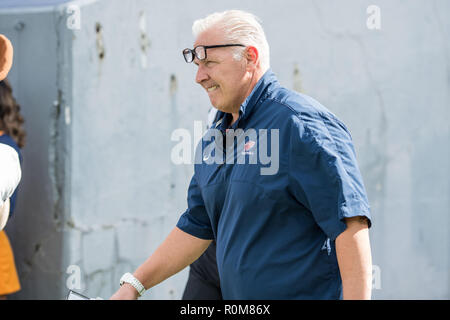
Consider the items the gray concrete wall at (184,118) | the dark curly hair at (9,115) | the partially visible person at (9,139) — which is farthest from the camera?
the gray concrete wall at (184,118)

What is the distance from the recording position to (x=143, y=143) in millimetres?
3615

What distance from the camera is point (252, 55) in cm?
185

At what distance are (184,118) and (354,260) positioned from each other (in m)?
2.21

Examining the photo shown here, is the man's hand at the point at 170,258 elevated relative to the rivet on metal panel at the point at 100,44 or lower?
lower

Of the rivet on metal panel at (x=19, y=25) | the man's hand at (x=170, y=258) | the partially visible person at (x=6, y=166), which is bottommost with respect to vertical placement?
the man's hand at (x=170, y=258)

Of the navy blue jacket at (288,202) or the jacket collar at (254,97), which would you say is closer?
the navy blue jacket at (288,202)

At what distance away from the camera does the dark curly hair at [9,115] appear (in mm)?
3486

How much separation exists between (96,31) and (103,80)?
0.30 metres

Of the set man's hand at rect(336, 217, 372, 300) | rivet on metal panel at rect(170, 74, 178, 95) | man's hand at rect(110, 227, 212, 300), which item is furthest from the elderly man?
rivet on metal panel at rect(170, 74, 178, 95)

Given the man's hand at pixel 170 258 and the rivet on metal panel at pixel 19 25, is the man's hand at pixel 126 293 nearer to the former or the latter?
the man's hand at pixel 170 258

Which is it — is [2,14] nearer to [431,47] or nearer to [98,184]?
[98,184]

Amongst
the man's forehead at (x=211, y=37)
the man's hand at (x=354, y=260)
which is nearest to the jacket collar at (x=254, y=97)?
the man's forehead at (x=211, y=37)

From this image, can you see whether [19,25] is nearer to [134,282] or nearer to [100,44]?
[100,44]

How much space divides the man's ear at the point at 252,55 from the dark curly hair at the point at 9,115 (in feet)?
6.95
